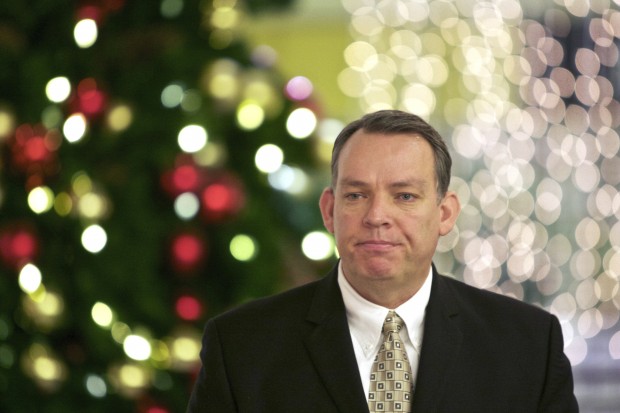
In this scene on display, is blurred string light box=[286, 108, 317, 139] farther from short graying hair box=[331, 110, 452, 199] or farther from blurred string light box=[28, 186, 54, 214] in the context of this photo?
short graying hair box=[331, 110, 452, 199]

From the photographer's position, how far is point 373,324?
1599 millimetres

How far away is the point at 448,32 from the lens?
14.4 feet

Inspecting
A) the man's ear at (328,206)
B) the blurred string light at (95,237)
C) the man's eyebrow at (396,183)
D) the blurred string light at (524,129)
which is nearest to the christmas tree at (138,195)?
the blurred string light at (95,237)

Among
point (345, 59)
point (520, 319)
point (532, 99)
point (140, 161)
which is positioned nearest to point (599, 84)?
point (532, 99)

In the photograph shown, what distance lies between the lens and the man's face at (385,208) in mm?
1528

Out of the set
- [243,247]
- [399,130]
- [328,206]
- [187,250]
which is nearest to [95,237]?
[187,250]

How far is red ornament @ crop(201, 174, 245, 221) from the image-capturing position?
8.74 feet

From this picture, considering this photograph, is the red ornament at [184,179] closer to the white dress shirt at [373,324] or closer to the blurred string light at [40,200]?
the blurred string light at [40,200]

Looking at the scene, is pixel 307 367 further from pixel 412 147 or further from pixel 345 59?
pixel 345 59

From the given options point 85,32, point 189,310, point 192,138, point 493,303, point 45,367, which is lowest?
point 45,367

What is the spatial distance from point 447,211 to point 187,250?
115 cm

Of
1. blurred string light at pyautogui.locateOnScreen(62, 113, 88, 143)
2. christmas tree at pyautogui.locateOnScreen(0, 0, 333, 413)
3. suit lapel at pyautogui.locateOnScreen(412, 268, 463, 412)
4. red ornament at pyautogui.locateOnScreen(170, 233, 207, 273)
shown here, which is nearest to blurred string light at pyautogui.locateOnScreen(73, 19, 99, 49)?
christmas tree at pyautogui.locateOnScreen(0, 0, 333, 413)

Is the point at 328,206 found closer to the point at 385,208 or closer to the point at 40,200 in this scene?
the point at 385,208

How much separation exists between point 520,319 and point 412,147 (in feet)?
1.07
